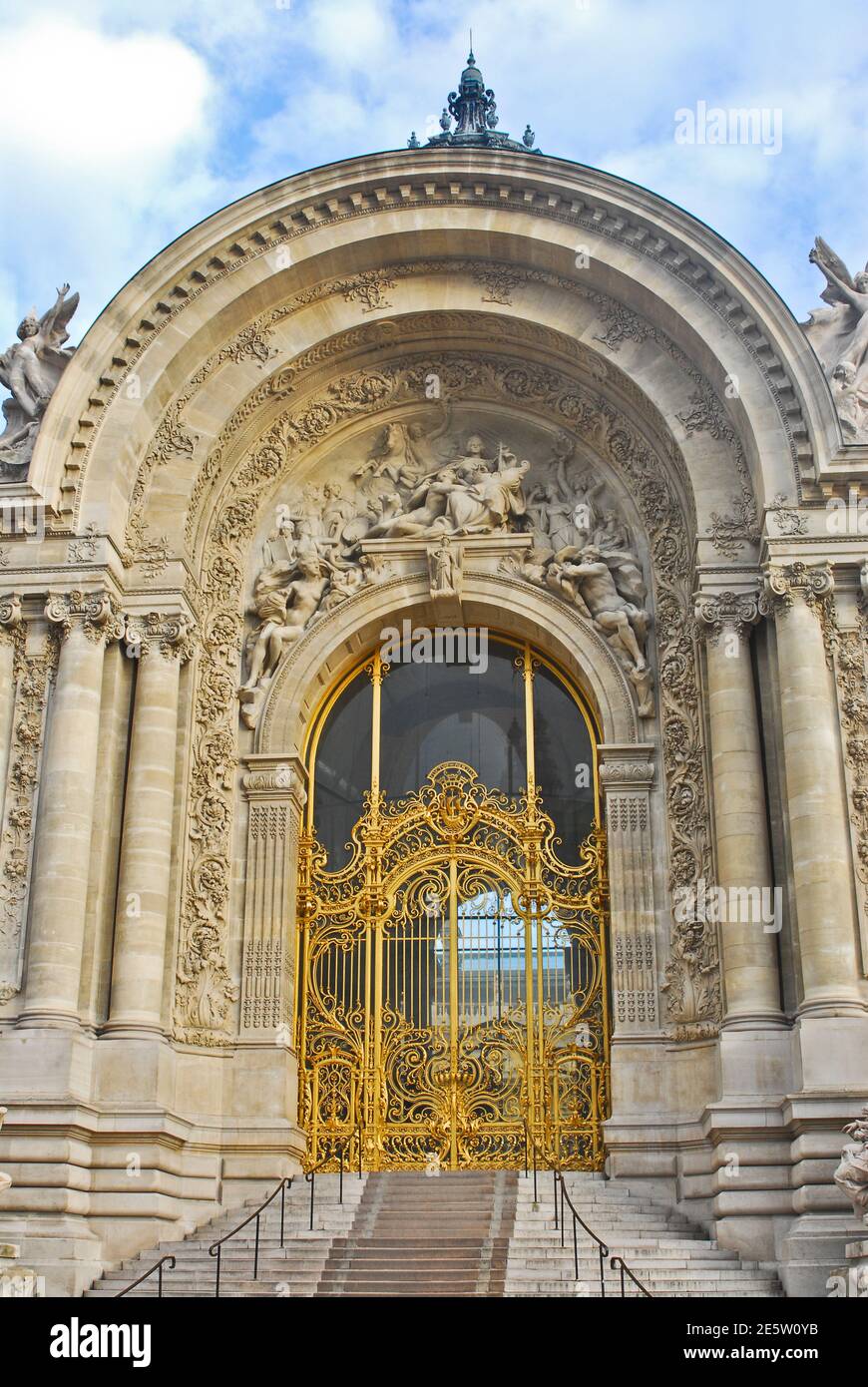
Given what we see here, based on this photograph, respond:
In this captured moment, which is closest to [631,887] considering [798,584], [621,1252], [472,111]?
[798,584]

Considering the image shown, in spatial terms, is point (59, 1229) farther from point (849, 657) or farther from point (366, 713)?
point (849, 657)

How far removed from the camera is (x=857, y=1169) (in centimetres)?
1307

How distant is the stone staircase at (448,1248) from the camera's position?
44.0ft

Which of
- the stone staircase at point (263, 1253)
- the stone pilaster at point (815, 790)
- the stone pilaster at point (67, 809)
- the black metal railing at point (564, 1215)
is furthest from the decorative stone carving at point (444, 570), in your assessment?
the stone staircase at point (263, 1253)

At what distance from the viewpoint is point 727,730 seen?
16797 mm

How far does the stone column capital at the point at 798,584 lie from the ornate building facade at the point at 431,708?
1.9 inches

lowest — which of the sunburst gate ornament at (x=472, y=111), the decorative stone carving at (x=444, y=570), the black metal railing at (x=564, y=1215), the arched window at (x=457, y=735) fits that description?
the black metal railing at (x=564, y=1215)

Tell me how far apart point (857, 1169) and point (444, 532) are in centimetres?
923

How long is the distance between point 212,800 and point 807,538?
709 cm

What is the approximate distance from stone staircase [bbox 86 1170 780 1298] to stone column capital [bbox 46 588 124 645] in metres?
6.20

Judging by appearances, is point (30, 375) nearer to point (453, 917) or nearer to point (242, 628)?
point (242, 628)

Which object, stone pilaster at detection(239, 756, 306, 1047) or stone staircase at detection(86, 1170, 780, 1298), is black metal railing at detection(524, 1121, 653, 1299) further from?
stone pilaster at detection(239, 756, 306, 1047)

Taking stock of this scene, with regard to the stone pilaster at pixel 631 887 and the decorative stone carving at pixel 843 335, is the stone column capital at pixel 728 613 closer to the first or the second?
the stone pilaster at pixel 631 887

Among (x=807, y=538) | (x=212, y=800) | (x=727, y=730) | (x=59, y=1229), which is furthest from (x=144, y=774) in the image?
(x=807, y=538)
